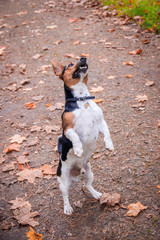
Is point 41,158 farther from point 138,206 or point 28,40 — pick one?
point 28,40

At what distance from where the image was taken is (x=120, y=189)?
2.96 m

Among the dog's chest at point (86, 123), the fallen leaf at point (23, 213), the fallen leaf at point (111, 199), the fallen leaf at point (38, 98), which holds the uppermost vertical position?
the dog's chest at point (86, 123)

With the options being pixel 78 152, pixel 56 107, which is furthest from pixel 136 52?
pixel 78 152

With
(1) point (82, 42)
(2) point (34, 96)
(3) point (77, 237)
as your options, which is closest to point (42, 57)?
(1) point (82, 42)

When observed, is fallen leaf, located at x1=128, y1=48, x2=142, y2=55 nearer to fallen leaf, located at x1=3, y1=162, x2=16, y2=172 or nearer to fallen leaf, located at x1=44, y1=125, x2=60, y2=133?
fallen leaf, located at x1=44, y1=125, x2=60, y2=133

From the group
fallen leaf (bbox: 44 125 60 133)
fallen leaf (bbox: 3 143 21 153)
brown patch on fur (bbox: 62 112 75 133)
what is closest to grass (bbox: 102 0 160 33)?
fallen leaf (bbox: 44 125 60 133)

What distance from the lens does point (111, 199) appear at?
276cm

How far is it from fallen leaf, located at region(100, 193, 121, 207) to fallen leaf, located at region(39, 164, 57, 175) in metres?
0.88

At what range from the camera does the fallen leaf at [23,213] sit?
106 inches

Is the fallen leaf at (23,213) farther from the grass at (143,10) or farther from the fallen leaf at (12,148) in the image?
the grass at (143,10)

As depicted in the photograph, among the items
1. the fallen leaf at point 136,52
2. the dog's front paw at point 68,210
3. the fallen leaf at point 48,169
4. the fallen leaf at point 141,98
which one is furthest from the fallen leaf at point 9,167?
the fallen leaf at point 136,52

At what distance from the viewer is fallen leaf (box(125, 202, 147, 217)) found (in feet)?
8.45

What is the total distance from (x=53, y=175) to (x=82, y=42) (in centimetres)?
517

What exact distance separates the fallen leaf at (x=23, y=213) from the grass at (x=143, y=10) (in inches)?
248
